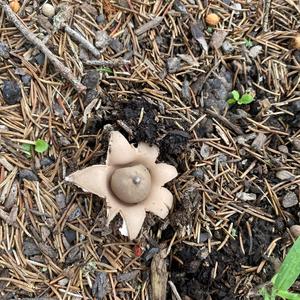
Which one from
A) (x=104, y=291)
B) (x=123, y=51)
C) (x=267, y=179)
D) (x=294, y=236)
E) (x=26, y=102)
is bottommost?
(x=104, y=291)

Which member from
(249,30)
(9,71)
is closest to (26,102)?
(9,71)

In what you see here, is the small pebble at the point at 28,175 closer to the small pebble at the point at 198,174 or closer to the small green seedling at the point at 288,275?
the small pebble at the point at 198,174

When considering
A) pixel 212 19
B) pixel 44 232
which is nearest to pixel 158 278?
pixel 44 232

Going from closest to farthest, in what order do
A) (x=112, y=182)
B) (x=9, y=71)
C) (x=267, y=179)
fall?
(x=112, y=182) → (x=9, y=71) → (x=267, y=179)

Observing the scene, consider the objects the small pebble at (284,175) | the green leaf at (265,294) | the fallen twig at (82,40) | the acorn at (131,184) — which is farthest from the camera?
the small pebble at (284,175)

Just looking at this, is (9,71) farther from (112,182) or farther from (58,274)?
(58,274)

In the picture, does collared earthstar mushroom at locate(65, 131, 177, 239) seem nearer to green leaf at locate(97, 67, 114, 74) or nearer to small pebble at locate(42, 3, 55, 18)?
green leaf at locate(97, 67, 114, 74)

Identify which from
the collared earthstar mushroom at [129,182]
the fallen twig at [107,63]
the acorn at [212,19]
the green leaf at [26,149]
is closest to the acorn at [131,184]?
the collared earthstar mushroom at [129,182]

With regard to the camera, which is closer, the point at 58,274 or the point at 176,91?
the point at 58,274
